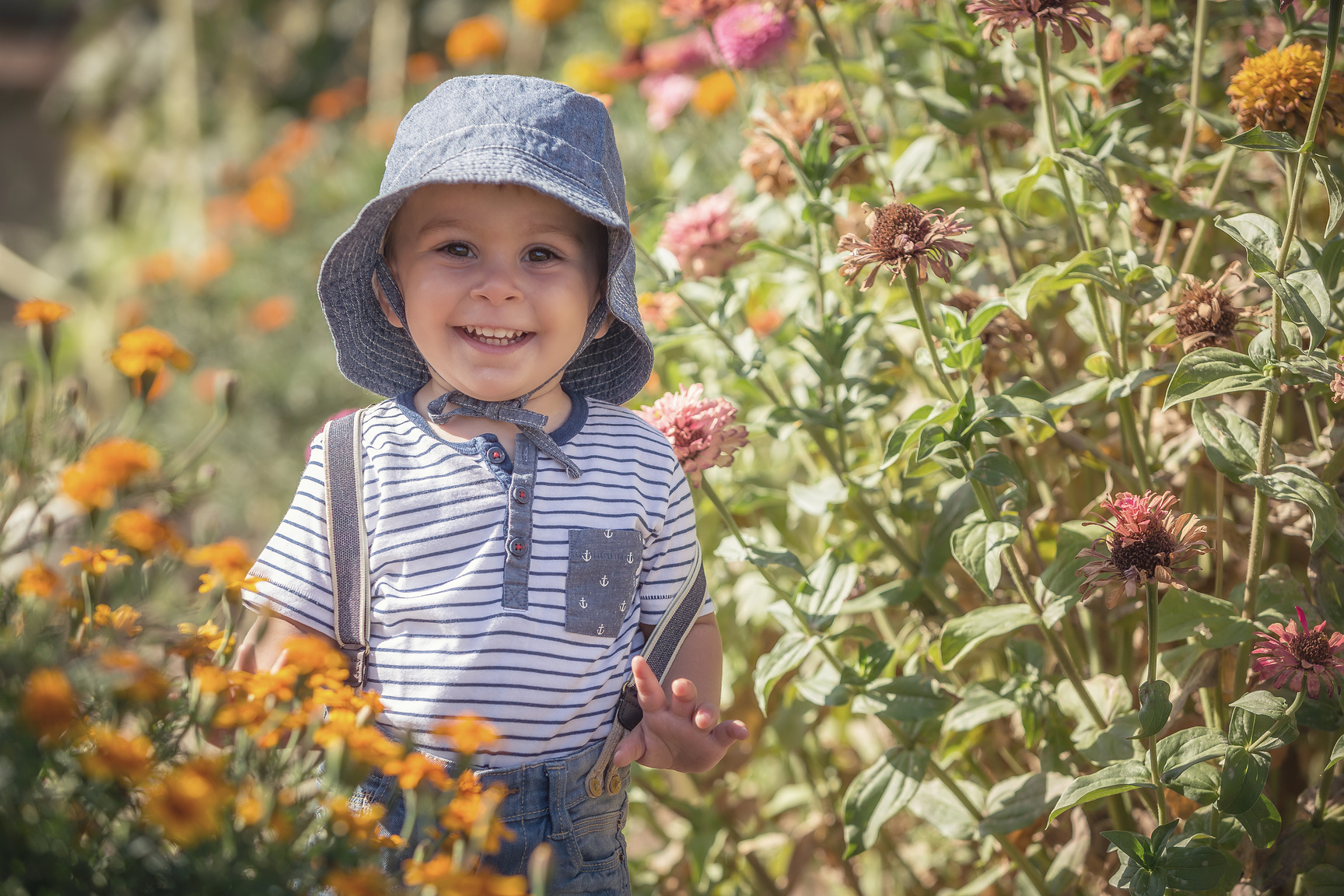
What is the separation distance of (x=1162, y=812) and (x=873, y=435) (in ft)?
2.15

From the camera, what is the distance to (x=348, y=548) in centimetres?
112

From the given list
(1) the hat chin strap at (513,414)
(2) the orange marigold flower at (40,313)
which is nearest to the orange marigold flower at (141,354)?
(2) the orange marigold flower at (40,313)

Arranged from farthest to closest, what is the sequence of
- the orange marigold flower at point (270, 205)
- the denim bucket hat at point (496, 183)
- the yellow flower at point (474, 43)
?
the orange marigold flower at point (270, 205)
the yellow flower at point (474, 43)
the denim bucket hat at point (496, 183)

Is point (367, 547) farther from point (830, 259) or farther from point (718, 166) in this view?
point (718, 166)

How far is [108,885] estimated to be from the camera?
0.71 meters

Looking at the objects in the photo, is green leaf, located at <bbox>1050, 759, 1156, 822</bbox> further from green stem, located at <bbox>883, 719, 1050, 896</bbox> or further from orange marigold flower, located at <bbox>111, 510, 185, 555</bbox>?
orange marigold flower, located at <bbox>111, 510, 185, 555</bbox>

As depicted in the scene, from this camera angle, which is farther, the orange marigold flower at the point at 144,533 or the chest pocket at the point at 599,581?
the chest pocket at the point at 599,581

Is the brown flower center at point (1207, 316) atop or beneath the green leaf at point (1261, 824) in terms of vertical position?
atop

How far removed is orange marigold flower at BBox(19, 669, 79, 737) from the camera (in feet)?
2.17

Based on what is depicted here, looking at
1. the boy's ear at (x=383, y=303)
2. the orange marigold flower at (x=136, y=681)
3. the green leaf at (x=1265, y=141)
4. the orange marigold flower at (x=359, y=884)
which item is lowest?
the orange marigold flower at (x=359, y=884)

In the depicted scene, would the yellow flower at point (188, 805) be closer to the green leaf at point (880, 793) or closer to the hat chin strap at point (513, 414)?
the hat chin strap at point (513, 414)

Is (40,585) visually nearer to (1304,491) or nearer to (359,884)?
(359,884)

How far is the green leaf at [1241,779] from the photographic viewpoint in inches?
44.0

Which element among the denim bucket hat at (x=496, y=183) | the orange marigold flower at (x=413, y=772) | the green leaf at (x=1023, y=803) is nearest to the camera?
the orange marigold flower at (x=413, y=772)
